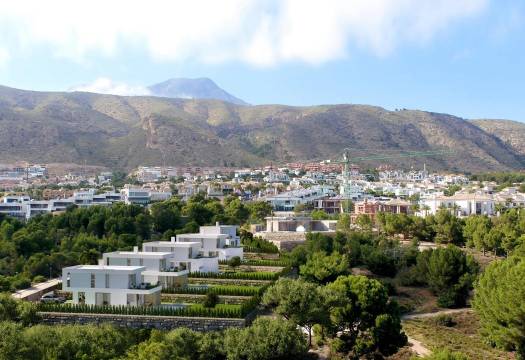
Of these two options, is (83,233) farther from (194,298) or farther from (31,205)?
(31,205)

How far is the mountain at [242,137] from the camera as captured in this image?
111 metres

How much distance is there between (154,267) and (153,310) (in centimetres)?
408

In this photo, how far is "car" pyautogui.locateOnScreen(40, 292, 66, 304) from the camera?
24016 millimetres

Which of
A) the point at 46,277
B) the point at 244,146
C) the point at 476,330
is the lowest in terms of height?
the point at 476,330

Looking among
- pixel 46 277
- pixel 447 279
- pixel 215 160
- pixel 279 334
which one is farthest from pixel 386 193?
pixel 279 334

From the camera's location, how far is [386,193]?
84.5m

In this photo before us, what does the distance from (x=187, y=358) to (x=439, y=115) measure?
145536 mm

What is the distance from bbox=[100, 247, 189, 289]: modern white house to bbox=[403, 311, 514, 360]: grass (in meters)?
9.28

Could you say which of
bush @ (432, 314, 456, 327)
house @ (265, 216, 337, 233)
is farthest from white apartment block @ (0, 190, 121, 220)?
bush @ (432, 314, 456, 327)

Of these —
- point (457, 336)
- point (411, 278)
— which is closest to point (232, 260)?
point (411, 278)

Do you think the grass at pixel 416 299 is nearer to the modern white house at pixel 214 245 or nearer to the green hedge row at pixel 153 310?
the modern white house at pixel 214 245

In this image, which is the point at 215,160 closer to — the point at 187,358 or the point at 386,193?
the point at 386,193

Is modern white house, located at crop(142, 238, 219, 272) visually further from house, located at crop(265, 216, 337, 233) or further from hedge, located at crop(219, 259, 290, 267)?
house, located at crop(265, 216, 337, 233)

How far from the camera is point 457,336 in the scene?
2489cm
